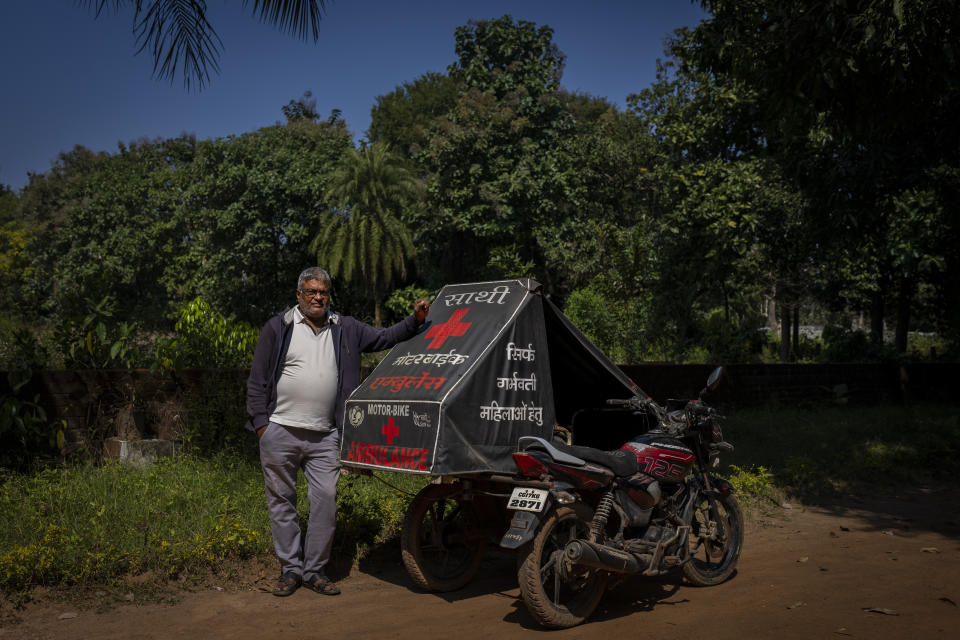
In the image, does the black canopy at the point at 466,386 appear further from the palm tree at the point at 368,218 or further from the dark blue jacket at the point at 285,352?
the palm tree at the point at 368,218

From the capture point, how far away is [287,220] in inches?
1403

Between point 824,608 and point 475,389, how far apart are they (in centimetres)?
259

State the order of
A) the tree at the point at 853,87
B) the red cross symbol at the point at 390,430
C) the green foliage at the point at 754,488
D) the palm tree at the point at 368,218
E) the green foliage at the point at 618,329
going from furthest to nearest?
1. the palm tree at the point at 368,218
2. the green foliage at the point at 618,329
3. the tree at the point at 853,87
4. the green foliage at the point at 754,488
5. the red cross symbol at the point at 390,430

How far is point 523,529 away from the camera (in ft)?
14.9

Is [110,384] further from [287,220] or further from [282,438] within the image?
[287,220]

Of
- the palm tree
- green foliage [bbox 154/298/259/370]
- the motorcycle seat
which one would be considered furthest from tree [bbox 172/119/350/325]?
the motorcycle seat

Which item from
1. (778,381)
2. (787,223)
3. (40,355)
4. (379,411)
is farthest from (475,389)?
(787,223)

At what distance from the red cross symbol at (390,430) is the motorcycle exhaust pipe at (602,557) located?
1.30 m

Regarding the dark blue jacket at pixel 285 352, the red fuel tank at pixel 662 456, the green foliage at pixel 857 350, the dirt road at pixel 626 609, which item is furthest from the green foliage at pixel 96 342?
the green foliage at pixel 857 350

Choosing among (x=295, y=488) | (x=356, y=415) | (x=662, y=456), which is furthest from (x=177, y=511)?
(x=662, y=456)

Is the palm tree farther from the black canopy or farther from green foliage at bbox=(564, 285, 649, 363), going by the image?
the black canopy

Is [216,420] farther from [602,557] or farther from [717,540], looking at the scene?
[717,540]

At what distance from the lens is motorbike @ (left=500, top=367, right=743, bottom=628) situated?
4605 millimetres

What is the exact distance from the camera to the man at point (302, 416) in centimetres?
535
